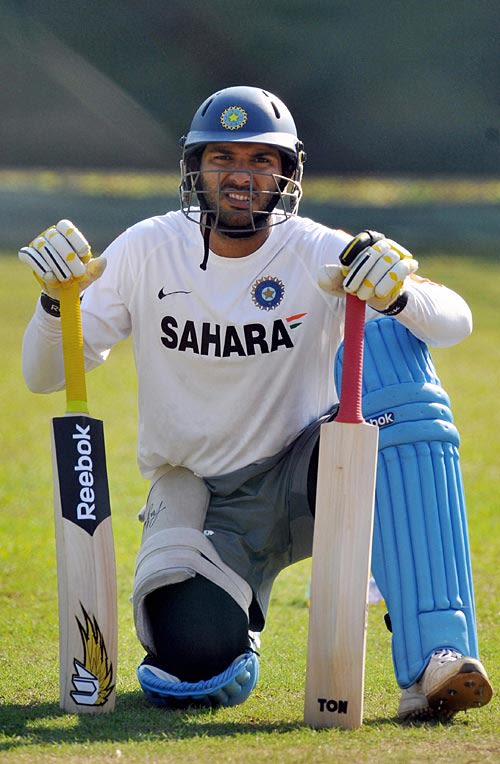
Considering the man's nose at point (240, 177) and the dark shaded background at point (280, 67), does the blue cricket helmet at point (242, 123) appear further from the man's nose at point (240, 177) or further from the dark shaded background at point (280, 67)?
the dark shaded background at point (280, 67)

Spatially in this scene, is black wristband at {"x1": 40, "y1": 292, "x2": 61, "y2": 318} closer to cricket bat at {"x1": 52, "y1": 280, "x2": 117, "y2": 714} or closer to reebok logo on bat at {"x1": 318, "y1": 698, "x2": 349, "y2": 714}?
cricket bat at {"x1": 52, "y1": 280, "x2": 117, "y2": 714}

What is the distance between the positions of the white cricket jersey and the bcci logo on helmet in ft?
0.99

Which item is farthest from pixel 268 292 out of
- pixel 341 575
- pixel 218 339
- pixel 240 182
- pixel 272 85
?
pixel 272 85

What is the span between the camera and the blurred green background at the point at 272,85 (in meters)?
12.1

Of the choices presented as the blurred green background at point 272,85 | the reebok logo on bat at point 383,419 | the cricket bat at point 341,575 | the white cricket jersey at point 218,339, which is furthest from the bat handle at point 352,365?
the blurred green background at point 272,85

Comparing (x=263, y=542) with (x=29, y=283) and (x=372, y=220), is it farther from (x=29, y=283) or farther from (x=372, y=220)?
(x=372, y=220)

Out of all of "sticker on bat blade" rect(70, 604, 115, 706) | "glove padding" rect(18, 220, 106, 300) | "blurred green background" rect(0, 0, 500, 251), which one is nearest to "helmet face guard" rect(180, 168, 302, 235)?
"glove padding" rect(18, 220, 106, 300)

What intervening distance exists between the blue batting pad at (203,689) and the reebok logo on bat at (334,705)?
31 centimetres

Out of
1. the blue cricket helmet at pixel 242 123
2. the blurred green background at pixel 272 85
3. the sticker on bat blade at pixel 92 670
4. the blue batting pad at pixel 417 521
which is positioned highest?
the blurred green background at pixel 272 85

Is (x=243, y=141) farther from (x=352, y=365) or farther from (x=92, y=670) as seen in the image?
(x=92, y=670)

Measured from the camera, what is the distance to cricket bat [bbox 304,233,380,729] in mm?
2604

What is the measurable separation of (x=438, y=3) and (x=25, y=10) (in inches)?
156

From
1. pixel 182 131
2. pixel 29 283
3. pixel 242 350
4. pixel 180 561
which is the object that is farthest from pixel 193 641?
pixel 182 131

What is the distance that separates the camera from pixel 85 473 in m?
2.83
